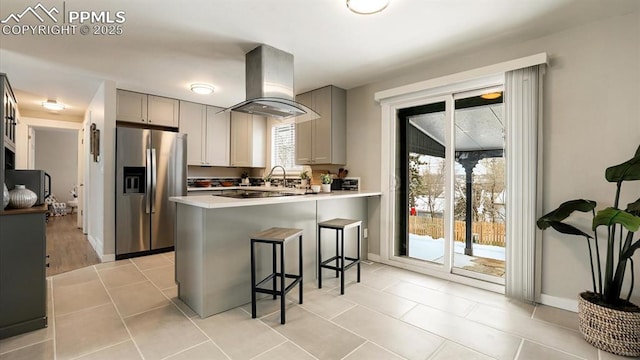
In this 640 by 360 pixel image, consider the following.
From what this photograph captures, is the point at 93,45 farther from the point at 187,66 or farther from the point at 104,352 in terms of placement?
the point at 104,352

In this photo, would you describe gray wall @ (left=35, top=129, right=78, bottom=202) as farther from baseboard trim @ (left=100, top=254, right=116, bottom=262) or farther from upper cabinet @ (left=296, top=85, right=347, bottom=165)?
upper cabinet @ (left=296, top=85, right=347, bottom=165)

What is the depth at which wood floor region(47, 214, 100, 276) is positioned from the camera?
11.9 ft

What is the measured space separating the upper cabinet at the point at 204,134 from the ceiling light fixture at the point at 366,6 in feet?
12.2

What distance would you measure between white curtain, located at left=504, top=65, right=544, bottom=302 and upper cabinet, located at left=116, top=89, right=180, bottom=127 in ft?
15.4

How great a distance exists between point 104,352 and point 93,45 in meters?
2.73

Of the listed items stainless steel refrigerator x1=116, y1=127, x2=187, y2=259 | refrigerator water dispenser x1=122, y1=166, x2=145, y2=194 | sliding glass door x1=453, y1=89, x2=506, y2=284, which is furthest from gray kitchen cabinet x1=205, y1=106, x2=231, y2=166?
sliding glass door x1=453, y1=89, x2=506, y2=284

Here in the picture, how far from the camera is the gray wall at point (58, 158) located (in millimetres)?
8656

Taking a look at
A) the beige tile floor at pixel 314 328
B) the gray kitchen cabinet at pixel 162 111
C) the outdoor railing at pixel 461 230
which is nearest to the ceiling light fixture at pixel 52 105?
the gray kitchen cabinet at pixel 162 111

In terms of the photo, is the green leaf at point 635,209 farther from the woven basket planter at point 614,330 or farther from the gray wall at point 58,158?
the gray wall at point 58,158

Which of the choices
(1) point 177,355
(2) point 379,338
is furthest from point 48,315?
(2) point 379,338

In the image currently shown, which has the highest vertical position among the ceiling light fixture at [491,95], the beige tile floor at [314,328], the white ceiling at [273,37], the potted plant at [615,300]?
the white ceiling at [273,37]

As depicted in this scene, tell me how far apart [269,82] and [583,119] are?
109 inches

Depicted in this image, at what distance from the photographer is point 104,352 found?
1.84 meters

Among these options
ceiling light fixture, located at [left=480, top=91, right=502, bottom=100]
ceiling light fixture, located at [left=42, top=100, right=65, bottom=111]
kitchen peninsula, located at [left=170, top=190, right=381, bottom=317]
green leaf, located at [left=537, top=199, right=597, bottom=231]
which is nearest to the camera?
green leaf, located at [left=537, top=199, right=597, bottom=231]
